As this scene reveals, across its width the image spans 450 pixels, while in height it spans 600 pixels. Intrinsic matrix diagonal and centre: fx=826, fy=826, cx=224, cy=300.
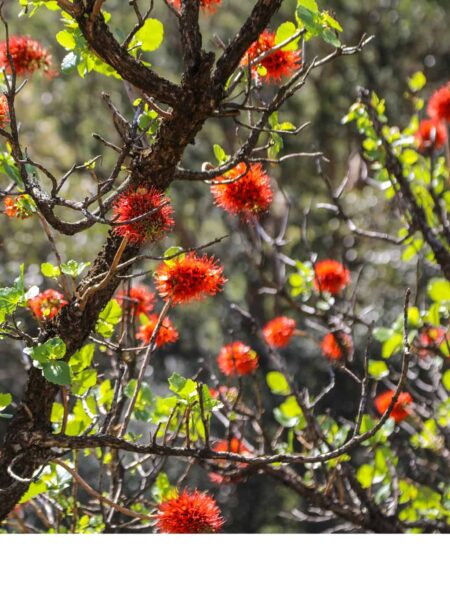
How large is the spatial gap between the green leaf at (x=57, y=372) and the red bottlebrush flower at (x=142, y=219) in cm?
16

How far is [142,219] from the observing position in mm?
931

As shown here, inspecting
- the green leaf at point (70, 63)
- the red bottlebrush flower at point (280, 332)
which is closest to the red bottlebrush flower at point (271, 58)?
the green leaf at point (70, 63)

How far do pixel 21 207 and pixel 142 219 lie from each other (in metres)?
0.24

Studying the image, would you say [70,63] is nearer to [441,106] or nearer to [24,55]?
[24,55]

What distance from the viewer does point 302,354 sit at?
461 cm

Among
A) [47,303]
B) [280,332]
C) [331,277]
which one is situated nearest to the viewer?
[47,303]

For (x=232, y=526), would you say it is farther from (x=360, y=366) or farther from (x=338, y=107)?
(x=338, y=107)

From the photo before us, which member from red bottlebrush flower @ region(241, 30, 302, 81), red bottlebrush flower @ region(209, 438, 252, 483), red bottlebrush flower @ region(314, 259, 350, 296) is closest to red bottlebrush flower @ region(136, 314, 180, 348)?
red bottlebrush flower @ region(209, 438, 252, 483)

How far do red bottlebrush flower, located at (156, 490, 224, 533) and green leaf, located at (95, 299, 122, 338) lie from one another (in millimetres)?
306

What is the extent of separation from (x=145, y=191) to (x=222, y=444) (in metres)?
1.05

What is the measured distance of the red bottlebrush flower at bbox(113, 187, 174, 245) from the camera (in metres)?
0.94

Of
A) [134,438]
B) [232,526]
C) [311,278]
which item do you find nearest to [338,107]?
[232,526]

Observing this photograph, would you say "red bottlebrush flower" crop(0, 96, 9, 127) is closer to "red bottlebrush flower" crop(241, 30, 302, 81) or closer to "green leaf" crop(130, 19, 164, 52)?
"green leaf" crop(130, 19, 164, 52)

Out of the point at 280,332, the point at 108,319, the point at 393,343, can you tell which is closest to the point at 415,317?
the point at 393,343
